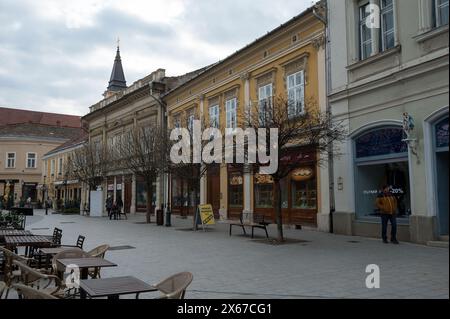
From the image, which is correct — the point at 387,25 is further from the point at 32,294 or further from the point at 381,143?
the point at 32,294

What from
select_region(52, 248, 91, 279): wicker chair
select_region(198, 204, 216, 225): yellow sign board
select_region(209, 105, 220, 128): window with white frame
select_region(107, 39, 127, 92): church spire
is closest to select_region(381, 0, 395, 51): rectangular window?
select_region(198, 204, 216, 225): yellow sign board

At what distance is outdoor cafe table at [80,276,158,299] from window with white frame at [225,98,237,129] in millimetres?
17123

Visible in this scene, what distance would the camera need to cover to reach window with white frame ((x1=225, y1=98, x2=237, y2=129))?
71.9 ft

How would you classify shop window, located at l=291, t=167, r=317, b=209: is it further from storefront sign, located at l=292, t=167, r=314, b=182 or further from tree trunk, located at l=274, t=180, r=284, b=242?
tree trunk, located at l=274, t=180, r=284, b=242

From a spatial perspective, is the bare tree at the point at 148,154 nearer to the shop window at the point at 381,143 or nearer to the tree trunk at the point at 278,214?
the tree trunk at the point at 278,214

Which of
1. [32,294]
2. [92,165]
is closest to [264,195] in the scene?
[32,294]

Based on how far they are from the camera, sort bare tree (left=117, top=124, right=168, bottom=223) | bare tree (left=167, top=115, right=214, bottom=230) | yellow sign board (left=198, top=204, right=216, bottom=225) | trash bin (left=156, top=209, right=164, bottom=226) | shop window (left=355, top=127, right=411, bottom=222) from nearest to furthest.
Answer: shop window (left=355, top=127, right=411, bottom=222) → yellow sign board (left=198, top=204, right=216, bottom=225) → bare tree (left=167, top=115, right=214, bottom=230) → bare tree (left=117, top=124, right=168, bottom=223) → trash bin (left=156, top=209, right=164, bottom=226)

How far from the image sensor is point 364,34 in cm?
1444

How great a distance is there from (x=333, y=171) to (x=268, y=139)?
12.9 ft

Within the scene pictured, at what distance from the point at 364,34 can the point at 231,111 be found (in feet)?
29.9

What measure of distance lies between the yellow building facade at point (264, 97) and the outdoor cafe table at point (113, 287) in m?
9.18

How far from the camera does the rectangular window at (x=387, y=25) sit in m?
13.1

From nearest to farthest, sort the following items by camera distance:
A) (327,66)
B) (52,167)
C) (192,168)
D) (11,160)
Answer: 1. (327,66)
2. (192,168)
3. (52,167)
4. (11,160)

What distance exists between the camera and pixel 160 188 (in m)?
29.1
